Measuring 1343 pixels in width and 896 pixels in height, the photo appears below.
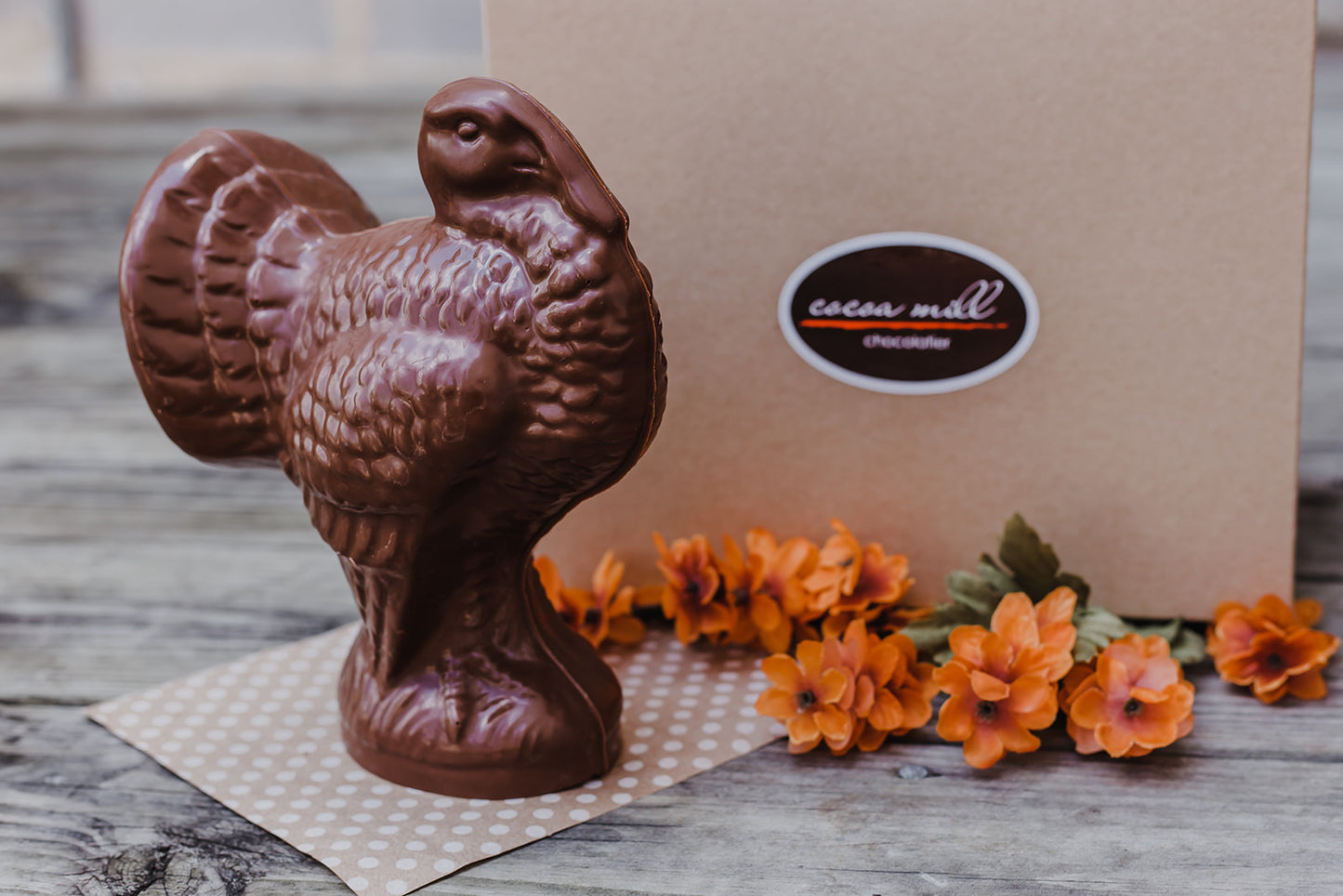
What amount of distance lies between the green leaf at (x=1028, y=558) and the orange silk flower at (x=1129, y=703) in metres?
0.07

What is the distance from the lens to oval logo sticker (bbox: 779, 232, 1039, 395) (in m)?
0.85

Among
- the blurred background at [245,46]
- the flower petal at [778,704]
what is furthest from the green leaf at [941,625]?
the blurred background at [245,46]


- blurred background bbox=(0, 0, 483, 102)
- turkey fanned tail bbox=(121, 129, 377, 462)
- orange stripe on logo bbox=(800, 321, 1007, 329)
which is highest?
blurred background bbox=(0, 0, 483, 102)

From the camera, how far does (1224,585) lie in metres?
0.88

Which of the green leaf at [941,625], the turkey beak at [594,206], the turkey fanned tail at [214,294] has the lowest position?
the green leaf at [941,625]

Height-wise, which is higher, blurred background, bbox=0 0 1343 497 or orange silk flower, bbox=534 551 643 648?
blurred background, bbox=0 0 1343 497

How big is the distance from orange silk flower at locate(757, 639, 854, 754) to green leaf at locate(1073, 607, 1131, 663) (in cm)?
15

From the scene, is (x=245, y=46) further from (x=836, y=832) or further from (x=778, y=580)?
(x=836, y=832)

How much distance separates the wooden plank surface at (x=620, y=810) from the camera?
0.62 meters

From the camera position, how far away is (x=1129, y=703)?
732mm

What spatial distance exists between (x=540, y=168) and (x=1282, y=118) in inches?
19.8

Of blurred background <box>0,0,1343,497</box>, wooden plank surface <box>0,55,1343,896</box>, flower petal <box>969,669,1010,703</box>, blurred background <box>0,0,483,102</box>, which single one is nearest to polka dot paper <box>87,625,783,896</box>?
wooden plank surface <box>0,55,1343,896</box>

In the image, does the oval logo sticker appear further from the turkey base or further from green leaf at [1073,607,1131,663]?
the turkey base

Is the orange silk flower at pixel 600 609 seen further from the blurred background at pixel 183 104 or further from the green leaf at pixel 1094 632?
the blurred background at pixel 183 104
